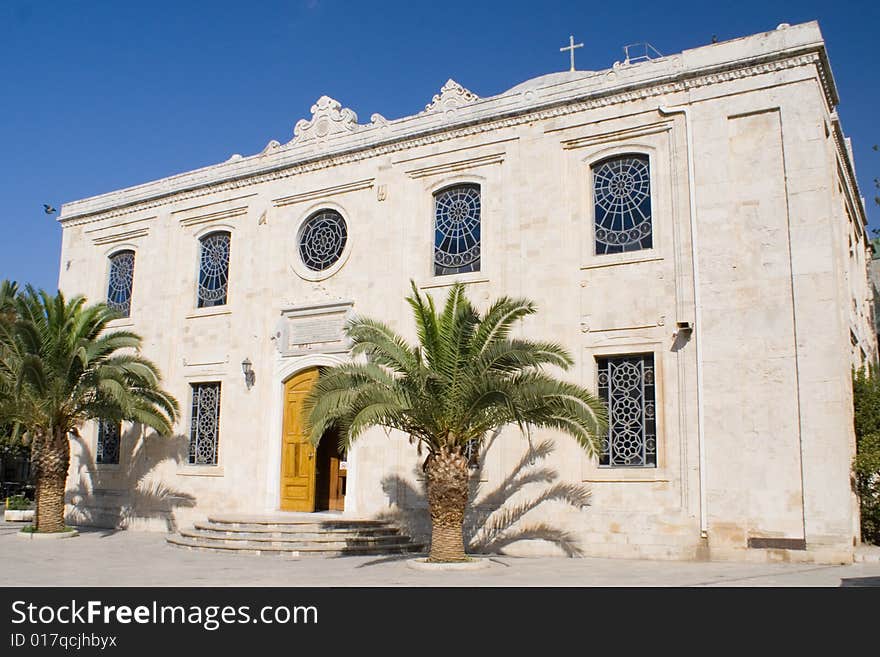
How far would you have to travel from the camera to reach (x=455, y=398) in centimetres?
1171

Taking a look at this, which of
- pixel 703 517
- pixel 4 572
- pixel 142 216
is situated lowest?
pixel 4 572

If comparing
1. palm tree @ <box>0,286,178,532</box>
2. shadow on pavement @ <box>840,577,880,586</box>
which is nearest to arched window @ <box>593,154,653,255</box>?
shadow on pavement @ <box>840,577,880,586</box>

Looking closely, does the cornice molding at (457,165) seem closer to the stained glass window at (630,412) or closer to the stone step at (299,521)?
the stained glass window at (630,412)

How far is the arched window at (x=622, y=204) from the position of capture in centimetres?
1391

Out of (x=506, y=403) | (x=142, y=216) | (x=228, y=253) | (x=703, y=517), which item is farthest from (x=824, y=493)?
(x=142, y=216)

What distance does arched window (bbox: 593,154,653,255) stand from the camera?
13.9 metres

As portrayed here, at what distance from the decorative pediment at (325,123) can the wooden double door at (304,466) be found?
4674 mm

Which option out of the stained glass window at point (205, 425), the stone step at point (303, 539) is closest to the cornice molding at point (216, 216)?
the stained glass window at point (205, 425)

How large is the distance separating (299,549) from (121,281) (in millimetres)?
9525

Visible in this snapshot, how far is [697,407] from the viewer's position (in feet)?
42.0

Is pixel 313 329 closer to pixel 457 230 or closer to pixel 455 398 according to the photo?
pixel 457 230

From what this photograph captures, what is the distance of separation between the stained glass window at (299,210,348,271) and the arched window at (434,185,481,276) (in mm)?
2041
